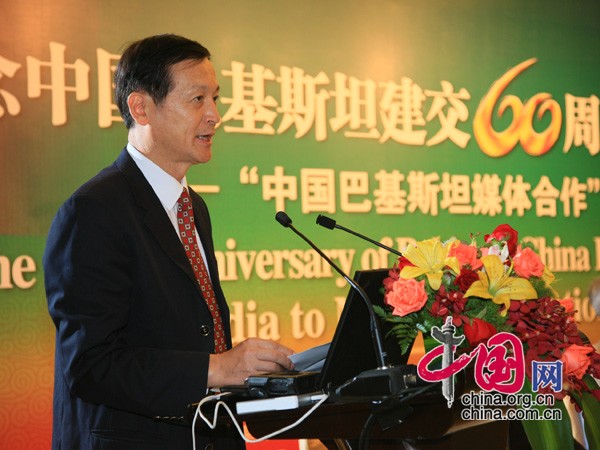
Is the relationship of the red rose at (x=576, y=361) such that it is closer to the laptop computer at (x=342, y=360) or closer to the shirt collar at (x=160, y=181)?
the laptop computer at (x=342, y=360)

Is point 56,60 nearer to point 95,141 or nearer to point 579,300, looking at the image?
point 95,141

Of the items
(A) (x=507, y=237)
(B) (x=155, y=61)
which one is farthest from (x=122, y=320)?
(A) (x=507, y=237)

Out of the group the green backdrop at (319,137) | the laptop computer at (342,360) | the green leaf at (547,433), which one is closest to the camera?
the laptop computer at (342,360)

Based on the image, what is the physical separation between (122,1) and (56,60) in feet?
1.34

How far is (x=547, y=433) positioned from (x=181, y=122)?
1.14 m

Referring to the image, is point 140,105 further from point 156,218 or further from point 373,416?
point 373,416

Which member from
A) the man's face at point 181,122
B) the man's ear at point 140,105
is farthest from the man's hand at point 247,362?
the man's ear at point 140,105

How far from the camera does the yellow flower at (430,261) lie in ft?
5.41

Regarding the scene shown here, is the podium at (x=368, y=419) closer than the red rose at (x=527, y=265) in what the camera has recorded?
Yes

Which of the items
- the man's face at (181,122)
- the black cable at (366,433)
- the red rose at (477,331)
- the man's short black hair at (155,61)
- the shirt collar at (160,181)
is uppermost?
the man's short black hair at (155,61)

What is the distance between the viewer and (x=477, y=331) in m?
1.59

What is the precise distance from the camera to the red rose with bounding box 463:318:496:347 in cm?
159

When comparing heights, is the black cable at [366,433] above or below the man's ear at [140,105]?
below

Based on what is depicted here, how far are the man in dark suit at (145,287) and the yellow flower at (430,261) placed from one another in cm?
31
